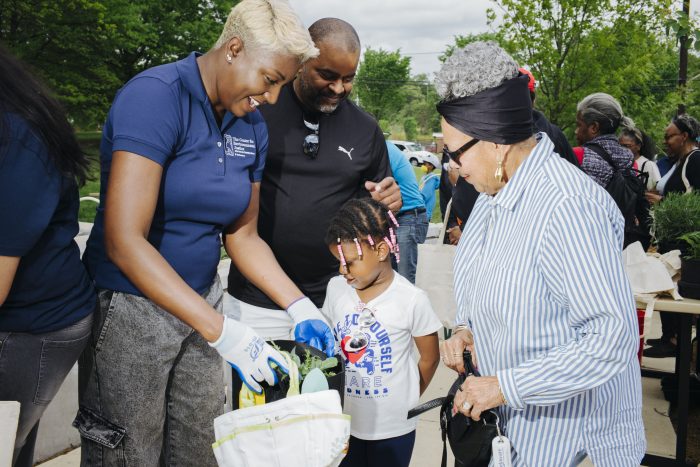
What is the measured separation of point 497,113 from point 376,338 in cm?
112

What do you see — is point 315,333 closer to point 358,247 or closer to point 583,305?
point 358,247

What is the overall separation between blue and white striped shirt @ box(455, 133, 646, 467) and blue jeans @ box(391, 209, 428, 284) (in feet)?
12.6

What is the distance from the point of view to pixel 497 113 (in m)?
1.61

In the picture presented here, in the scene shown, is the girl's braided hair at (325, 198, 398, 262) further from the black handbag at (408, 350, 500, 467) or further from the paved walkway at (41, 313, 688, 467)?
the paved walkway at (41, 313, 688, 467)

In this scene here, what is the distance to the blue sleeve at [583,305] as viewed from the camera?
4.80ft

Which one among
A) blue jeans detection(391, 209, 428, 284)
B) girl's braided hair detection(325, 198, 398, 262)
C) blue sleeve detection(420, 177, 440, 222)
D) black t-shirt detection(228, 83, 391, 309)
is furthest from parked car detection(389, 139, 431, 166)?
girl's braided hair detection(325, 198, 398, 262)

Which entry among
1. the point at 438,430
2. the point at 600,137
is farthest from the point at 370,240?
the point at 600,137

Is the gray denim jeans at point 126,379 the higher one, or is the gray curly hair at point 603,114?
the gray curly hair at point 603,114

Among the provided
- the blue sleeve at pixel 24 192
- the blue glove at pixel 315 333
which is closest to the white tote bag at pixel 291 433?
the blue glove at pixel 315 333

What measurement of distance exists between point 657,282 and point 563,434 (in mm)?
2120

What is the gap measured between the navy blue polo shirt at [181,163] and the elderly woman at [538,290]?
75 cm

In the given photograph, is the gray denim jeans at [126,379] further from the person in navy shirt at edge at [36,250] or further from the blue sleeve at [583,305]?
the blue sleeve at [583,305]

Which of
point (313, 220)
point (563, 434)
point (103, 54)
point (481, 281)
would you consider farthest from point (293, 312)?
point (103, 54)

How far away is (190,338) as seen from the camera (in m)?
2.13
